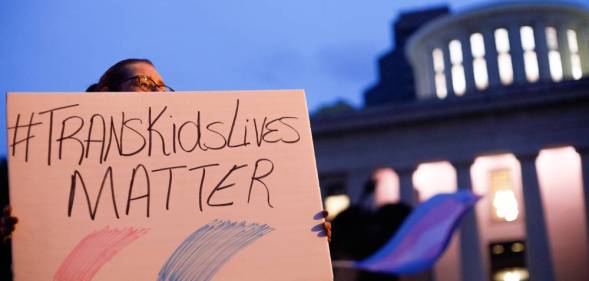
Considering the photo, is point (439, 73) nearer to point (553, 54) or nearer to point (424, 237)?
point (553, 54)

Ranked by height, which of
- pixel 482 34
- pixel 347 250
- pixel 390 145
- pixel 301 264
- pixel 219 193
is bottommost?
pixel 301 264

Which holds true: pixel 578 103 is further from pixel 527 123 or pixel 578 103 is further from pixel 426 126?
pixel 426 126

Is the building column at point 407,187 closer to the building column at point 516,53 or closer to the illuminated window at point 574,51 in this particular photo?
the building column at point 516,53

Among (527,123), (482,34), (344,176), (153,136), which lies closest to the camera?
(153,136)

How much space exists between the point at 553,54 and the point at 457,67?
5830mm

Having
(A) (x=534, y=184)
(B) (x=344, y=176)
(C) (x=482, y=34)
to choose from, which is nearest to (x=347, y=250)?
(B) (x=344, y=176)

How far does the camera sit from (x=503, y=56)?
45.3 meters

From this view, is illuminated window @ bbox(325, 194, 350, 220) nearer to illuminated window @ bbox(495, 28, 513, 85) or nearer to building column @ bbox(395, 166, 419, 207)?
building column @ bbox(395, 166, 419, 207)

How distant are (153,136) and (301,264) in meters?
0.92

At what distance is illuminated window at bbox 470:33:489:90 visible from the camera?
149ft

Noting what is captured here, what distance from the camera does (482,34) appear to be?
45531 mm

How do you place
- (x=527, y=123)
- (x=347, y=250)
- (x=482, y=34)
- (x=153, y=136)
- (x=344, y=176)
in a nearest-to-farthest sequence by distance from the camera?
1. (x=153, y=136)
2. (x=347, y=250)
3. (x=527, y=123)
4. (x=344, y=176)
5. (x=482, y=34)

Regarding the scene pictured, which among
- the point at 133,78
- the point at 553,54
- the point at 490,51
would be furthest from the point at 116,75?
the point at 553,54

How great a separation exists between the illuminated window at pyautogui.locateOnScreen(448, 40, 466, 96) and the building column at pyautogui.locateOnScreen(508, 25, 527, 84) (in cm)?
318
